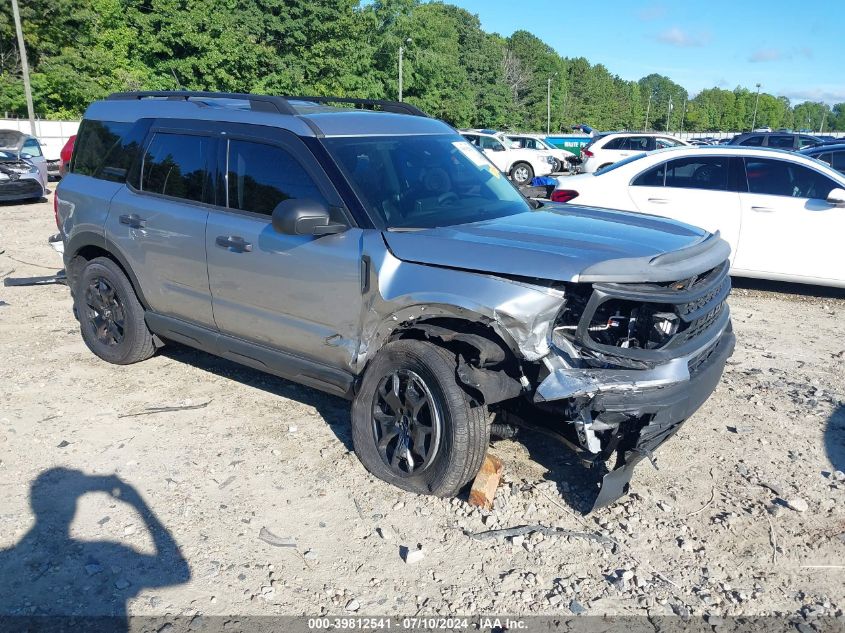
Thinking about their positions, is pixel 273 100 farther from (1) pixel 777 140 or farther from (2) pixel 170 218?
(1) pixel 777 140

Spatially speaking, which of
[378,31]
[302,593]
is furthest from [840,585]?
[378,31]

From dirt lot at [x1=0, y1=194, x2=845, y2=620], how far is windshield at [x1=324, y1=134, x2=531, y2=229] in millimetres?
1467

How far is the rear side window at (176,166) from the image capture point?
4.90 metres

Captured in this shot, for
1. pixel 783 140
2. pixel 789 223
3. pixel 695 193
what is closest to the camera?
pixel 789 223

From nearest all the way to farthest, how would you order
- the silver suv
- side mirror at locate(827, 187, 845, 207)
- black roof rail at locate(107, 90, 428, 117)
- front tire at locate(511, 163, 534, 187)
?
the silver suv → black roof rail at locate(107, 90, 428, 117) → side mirror at locate(827, 187, 845, 207) → front tire at locate(511, 163, 534, 187)

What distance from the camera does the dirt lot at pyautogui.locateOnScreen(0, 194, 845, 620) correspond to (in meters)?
3.19

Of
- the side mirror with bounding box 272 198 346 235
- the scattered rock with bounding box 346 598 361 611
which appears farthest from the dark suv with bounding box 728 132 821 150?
the scattered rock with bounding box 346 598 361 611

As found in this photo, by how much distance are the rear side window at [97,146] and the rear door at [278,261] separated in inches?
54.6

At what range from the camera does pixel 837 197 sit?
760 cm

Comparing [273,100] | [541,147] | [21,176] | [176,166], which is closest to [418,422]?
[273,100]

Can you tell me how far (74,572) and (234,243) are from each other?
205 cm

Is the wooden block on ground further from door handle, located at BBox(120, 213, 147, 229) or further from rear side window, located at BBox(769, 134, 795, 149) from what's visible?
rear side window, located at BBox(769, 134, 795, 149)

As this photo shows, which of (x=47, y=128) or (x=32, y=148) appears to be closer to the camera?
(x=32, y=148)

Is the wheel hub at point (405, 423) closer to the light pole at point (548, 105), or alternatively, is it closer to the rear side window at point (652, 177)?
the rear side window at point (652, 177)
